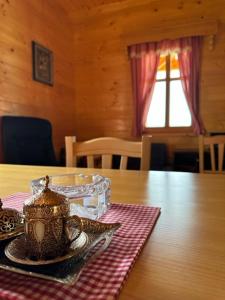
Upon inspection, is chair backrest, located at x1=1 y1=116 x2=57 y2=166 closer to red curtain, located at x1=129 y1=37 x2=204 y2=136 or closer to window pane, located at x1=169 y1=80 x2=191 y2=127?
red curtain, located at x1=129 y1=37 x2=204 y2=136

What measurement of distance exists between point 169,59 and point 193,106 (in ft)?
2.58

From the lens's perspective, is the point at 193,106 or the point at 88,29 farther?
the point at 88,29

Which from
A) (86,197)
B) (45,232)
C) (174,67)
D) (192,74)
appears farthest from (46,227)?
(174,67)

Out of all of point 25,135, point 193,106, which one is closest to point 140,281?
point 25,135

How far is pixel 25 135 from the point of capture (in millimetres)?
2947

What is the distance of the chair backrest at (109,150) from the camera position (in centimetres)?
120

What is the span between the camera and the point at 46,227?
0.36m

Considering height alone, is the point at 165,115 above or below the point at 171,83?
below

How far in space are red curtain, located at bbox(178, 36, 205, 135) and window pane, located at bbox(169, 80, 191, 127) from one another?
13 centimetres

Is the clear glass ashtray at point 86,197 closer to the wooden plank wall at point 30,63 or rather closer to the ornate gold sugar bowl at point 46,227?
the ornate gold sugar bowl at point 46,227

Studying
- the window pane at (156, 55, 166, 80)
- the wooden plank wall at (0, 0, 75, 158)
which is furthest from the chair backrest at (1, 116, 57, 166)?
the window pane at (156, 55, 166, 80)

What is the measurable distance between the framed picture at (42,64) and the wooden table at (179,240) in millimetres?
2686

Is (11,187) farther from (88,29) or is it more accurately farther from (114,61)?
(88,29)

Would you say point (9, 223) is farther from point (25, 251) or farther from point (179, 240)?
point (179, 240)
